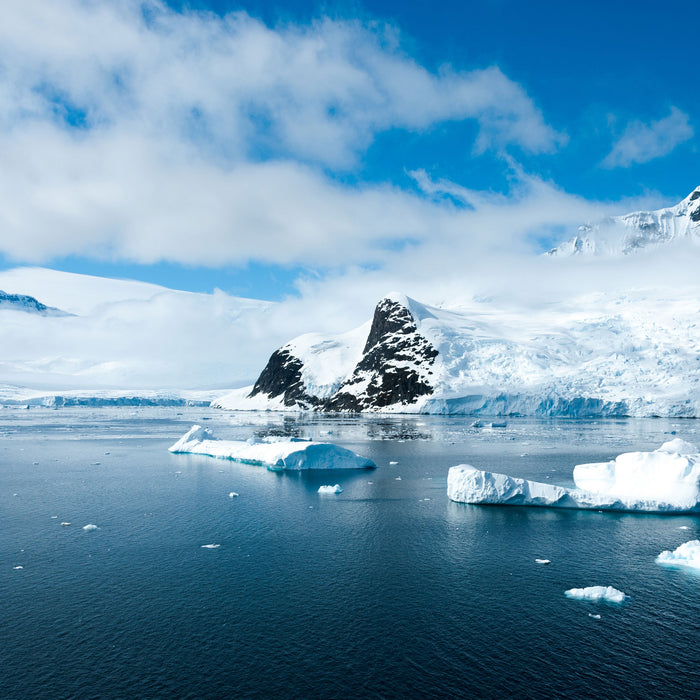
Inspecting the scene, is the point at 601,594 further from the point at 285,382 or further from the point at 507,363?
the point at 285,382

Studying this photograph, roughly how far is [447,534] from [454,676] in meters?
8.75

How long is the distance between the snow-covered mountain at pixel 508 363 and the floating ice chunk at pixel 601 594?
251 feet

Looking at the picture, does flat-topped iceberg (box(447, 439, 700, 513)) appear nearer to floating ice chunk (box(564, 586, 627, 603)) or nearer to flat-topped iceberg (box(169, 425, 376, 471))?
floating ice chunk (box(564, 586, 627, 603))

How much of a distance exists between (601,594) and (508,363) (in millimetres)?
88412

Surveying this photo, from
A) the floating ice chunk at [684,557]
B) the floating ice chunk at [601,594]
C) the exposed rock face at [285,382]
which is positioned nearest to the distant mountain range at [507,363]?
the exposed rock face at [285,382]

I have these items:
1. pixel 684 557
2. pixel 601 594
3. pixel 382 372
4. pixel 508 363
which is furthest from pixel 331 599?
pixel 382 372

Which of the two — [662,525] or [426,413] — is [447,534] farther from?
[426,413]

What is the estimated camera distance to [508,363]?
9762cm

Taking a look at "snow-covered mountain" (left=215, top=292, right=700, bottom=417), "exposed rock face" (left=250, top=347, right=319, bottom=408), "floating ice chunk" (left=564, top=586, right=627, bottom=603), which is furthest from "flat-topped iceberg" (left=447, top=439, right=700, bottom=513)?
"exposed rock face" (left=250, top=347, right=319, bottom=408)

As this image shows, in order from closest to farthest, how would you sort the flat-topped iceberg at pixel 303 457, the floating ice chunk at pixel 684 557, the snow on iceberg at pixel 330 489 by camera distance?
the floating ice chunk at pixel 684 557
the snow on iceberg at pixel 330 489
the flat-topped iceberg at pixel 303 457

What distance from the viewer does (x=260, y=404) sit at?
479 ft

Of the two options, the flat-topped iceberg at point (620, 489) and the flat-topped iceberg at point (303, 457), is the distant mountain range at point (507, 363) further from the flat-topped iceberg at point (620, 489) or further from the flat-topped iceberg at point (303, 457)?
the flat-topped iceberg at point (620, 489)

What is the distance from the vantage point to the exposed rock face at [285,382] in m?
136

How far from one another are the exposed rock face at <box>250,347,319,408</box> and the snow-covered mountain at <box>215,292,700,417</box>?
0.35 m
